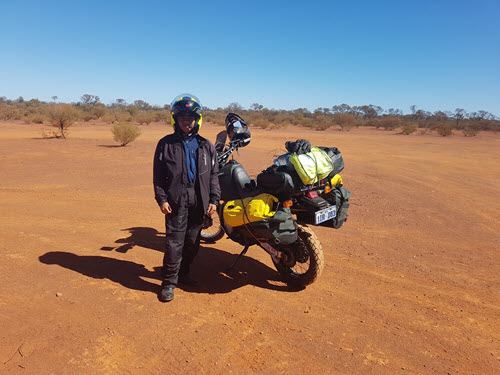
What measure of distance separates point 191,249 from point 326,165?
5.71 feet

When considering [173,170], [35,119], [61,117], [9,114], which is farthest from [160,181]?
[9,114]

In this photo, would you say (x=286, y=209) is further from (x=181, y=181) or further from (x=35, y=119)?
(x=35, y=119)

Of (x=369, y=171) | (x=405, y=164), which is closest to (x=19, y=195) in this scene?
(x=369, y=171)

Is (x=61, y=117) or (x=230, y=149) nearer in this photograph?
(x=230, y=149)

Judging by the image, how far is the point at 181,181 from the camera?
3.40 metres

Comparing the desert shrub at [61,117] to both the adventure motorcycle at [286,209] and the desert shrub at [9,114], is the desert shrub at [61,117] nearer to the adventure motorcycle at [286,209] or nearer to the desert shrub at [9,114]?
the adventure motorcycle at [286,209]

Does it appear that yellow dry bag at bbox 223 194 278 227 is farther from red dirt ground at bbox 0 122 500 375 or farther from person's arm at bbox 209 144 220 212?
red dirt ground at bbox 0 122 500 375

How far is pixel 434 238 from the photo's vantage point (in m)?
5.59

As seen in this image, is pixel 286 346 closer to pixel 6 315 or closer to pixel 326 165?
pixel 326 165

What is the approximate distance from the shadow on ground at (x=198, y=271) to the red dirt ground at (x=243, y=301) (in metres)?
0.02

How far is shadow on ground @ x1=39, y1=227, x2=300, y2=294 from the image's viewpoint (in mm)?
3828

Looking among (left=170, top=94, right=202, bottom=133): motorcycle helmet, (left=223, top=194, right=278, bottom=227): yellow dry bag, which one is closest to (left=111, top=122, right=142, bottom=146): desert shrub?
(left=170, top=94, right=202, bottom=133): motorcycle helmet

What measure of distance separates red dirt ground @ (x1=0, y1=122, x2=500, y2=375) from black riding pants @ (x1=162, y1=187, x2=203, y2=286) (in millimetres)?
296

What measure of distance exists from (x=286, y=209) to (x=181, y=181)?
1104 millimetres
